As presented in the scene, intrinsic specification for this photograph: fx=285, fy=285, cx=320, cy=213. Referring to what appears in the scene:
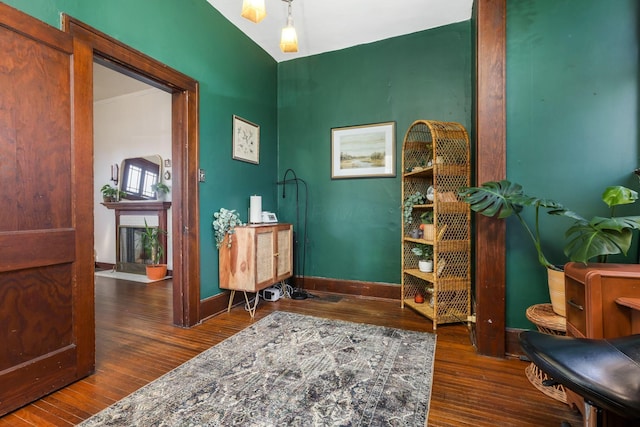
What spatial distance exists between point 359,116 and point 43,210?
2978 mm

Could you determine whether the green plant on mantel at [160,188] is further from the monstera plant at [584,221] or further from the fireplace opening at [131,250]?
the monstera plant at [584,221]

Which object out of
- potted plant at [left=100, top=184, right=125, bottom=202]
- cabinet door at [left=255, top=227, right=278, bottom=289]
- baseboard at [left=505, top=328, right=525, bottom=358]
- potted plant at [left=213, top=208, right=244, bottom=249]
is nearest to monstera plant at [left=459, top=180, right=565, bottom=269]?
baseboard at [left=505, top=328, right=525, bottom=358]

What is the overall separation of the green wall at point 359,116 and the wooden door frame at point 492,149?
1.08 meters

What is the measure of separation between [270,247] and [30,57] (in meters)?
2.16

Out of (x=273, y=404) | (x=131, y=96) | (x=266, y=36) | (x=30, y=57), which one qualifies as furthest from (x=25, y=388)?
(x=131, y=96)

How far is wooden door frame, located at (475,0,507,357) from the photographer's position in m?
1.95

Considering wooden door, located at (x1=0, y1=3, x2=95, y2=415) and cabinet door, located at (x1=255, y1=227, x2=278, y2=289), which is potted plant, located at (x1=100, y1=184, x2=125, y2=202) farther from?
wooden door, located at (x1=0, y1=3, x2=95, y2=415)

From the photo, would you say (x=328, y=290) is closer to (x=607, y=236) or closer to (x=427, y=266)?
(x=427, y=266)

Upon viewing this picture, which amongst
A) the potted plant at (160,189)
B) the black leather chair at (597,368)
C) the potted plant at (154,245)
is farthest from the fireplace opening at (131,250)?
the black leather chair at (597,368)

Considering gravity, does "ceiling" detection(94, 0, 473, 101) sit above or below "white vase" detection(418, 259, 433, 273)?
above

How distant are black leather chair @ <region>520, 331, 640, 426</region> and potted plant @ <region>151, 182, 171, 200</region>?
485 centimetres

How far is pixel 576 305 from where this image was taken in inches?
53.2

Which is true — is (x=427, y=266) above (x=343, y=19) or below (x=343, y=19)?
below

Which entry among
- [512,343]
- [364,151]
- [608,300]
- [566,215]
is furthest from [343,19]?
[512,343]
